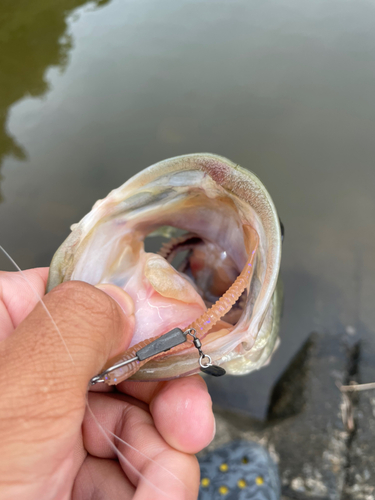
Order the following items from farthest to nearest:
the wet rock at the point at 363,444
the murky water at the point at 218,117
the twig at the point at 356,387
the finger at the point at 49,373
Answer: the murky water at the point at 218,117 → the twig at the point at 356,387 → the wet rock at the point at 363,444 → the finger at the point at 49,373

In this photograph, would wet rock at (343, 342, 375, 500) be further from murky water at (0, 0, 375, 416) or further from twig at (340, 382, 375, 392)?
murky water at (0, 0, 375, 416)

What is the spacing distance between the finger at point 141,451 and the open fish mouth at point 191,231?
28 cm

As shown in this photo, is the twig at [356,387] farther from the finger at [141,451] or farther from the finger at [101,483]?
the finger at [101,483]

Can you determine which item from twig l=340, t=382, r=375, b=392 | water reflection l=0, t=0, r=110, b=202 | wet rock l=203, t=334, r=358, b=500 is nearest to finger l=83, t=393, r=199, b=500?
wet rock l=203, t=334, r=358, b=500

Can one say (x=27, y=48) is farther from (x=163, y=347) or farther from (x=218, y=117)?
(x=163, y=347)

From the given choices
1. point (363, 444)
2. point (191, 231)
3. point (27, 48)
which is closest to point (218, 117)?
point (191, 231)

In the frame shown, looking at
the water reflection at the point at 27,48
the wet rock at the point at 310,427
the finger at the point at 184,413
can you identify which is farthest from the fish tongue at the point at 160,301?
the water reflection at the point at 27,48

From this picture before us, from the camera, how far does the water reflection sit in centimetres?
322

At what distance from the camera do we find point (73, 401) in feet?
2.55

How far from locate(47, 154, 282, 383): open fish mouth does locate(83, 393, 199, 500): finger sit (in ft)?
0.91

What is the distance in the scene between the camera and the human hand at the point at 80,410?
717 mm

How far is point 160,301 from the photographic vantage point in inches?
51.3

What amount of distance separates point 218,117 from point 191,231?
192cm

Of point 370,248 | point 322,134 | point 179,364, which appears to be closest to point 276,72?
point 322,134
